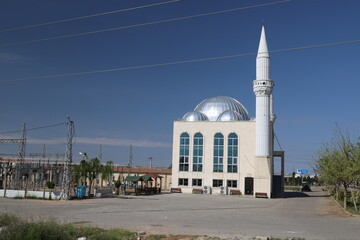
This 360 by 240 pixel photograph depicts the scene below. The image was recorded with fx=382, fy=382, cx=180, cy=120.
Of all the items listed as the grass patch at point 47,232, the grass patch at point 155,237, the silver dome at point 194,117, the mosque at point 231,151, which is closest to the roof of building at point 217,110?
the silver dome at point 194,117

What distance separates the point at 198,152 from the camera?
55.1 m

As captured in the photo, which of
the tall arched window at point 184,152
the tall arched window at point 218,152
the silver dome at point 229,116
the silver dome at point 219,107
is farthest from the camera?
the silver dome at point 219,107

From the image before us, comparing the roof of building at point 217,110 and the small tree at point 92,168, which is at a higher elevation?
the roof of building at point 217,110

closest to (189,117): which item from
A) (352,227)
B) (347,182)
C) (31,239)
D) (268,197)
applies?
(268,197)

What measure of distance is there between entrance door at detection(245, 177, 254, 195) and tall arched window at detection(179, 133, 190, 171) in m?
8.68

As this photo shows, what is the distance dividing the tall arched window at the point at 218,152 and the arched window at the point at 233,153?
3.42 ft

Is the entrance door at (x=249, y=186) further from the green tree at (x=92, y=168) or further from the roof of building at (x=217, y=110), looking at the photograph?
the green tree at (x=92, y=168)

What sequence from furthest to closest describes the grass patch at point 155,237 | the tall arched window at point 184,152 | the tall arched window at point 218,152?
the tall arched window at point 184,152 < the tall arched window at point 218,152 < the grass patch at point 155,237

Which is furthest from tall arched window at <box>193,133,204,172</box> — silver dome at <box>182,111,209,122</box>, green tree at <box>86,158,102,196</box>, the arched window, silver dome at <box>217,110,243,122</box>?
green tree at <box>86,158,102,196</box>

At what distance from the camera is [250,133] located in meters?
53.0

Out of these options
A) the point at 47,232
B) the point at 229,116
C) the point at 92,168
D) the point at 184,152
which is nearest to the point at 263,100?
the point at 229,116

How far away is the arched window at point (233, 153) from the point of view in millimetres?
53062

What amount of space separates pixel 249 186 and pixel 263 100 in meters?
12.2

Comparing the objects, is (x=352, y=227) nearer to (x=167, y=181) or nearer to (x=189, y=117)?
(x=189, y=117)
